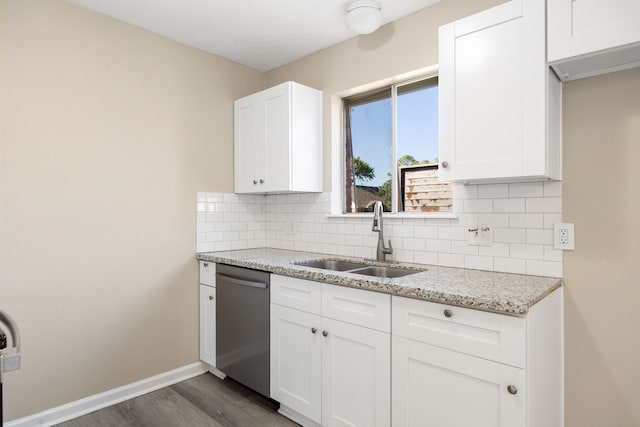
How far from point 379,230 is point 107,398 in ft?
6.64

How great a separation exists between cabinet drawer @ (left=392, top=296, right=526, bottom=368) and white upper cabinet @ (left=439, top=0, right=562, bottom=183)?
0.65 meters

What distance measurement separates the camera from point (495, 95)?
172cm

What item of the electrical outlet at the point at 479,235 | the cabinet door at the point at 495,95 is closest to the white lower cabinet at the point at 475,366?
the electrical outlet at the point at 479,235

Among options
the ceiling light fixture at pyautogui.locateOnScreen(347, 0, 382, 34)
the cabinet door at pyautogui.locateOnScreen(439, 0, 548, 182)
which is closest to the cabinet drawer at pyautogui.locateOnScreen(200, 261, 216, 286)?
the cabinet door at pyautogui.locateOnScreen(439, 0, 548, 182)

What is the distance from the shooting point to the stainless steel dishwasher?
7.68 feet

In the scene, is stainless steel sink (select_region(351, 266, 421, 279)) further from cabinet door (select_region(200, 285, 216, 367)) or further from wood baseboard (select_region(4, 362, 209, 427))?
wood baseboard (select_region(4, 362, 209, 427))

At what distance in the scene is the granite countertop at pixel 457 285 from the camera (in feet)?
4.60

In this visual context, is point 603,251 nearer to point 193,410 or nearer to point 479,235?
point 479,235

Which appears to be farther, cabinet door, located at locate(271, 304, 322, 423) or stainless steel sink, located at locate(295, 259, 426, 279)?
stainless steel sink, located at locate(295, 259, 426, 279)

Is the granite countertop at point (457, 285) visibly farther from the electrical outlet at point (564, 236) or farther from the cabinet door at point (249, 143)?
the cabinet door at point (249, 143)

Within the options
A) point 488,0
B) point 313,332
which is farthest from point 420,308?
point 488,0

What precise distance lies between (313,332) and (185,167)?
160 cm

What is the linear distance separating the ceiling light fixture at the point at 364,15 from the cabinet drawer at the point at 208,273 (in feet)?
6.15

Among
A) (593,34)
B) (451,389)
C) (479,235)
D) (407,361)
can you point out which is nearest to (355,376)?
(407,361)
